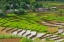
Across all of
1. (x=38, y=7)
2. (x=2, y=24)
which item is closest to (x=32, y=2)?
(x=38, y=7)

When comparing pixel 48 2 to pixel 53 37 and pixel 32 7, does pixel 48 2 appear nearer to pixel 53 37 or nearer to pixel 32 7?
pixel 32 7

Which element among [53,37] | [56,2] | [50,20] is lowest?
[56,2]

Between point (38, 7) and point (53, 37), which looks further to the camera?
point (38, 7)

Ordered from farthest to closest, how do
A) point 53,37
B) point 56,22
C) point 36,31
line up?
1. point 56,22
2. point 36,31
3. point 53,37

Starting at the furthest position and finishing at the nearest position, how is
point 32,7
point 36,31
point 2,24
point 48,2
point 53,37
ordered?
point 48,2
point 32,7
point 2,24
point 36,31
point 53,37

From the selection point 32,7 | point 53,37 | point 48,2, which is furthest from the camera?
point 48,2

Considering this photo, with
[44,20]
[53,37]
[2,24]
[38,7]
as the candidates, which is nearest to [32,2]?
[38,7]

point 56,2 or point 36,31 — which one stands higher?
point 36,31

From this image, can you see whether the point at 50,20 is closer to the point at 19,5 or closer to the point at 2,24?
the point at 2,24

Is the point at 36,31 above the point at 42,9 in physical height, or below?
above
